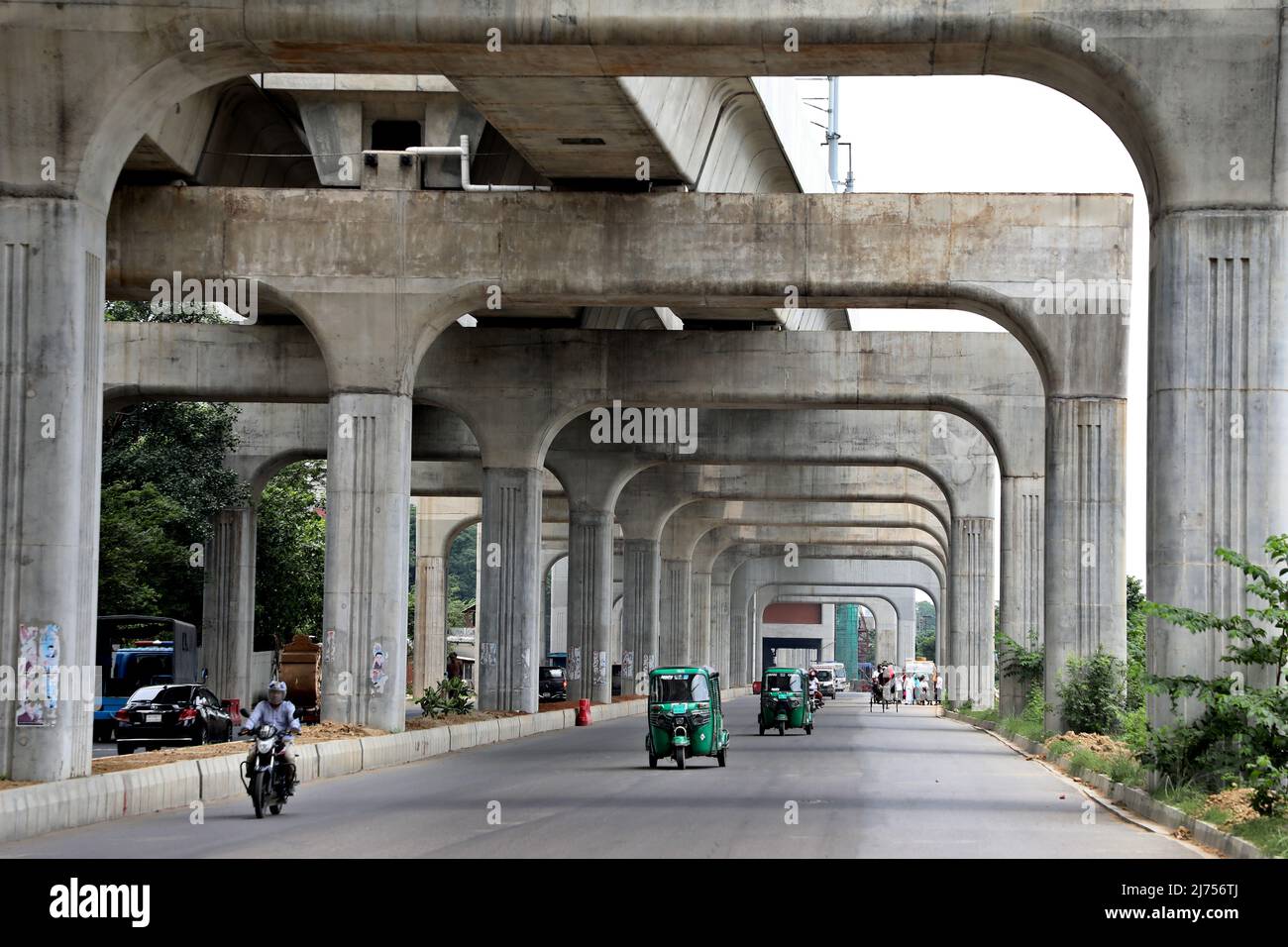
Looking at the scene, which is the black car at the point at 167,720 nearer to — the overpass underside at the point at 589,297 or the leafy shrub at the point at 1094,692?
the overpass underside at the point at 589,297

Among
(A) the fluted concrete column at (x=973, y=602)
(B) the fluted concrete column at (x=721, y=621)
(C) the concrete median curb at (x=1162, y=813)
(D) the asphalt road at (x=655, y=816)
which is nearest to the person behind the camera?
(C) the concrete median curb at (x=1162, y=813)

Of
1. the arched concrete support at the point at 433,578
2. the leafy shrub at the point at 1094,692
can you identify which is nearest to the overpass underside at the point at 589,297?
the leafy shrub at the point at 1094,692

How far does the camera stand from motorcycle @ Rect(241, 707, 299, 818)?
1964cm

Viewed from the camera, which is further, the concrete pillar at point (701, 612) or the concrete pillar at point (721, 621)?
the concrete pillar at point (721, 621)

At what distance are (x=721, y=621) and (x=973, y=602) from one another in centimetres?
4524

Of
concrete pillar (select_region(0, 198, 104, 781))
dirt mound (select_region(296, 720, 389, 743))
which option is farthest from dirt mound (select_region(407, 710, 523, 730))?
concrete pillar (select_region(0, 198, 104, 781))

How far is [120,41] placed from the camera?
2108cm

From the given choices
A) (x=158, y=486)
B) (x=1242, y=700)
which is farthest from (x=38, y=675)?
(x=158, y=486)

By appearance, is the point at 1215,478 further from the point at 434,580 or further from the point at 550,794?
the point at 434,580

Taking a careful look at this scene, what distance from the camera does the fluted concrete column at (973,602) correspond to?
58875mm

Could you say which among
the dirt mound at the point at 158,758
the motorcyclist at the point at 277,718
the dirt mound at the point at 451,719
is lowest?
the dirt mound at the point at 451,719

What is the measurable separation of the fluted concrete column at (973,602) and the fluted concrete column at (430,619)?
26.3 metres

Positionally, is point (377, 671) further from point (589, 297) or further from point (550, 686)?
point (550, 686)

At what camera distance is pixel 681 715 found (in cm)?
2936
